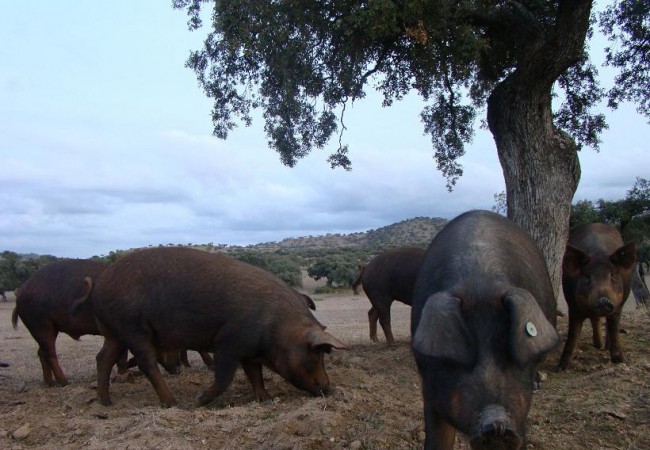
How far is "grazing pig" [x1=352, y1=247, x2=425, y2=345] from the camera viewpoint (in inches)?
433

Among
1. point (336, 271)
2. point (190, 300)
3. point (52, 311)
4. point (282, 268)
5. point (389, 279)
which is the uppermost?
point (282, 268)

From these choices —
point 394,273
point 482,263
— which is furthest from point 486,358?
point 394,273

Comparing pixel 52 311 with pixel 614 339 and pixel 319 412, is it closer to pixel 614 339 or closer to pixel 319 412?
pixel 319 412

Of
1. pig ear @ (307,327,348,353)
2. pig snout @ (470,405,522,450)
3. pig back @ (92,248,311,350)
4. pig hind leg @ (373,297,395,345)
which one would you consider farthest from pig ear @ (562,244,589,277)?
pig snout @ (470,405,522,450)

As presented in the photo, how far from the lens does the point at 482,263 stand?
3.91 m

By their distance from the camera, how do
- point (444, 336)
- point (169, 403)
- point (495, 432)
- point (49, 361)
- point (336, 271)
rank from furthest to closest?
point (336, 271), point (49, 361), point (169, 403), point (444, 336), point (495, 432)

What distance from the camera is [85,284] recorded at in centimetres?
848

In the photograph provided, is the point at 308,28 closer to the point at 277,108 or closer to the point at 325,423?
the point at 277,108

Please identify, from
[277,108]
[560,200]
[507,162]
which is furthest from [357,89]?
[560,200]

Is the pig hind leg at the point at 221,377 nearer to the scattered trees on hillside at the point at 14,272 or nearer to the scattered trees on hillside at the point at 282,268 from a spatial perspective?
the scattered trees on hillside at the point at 282,268

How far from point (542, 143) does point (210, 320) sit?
552 centimetres

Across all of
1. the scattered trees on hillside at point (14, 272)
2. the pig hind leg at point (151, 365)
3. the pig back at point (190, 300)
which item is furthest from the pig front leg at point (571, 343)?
the scattered trees on hillside at point (14, 272)

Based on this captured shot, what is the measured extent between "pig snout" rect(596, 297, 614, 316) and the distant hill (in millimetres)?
47681

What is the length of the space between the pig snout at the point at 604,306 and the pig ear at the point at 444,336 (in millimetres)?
4632
